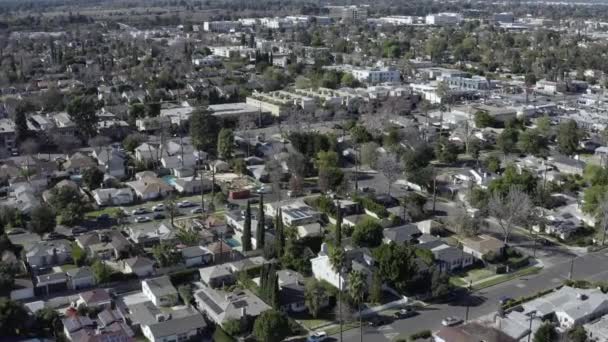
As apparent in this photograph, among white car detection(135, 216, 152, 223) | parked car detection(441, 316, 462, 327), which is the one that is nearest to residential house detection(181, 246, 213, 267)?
white car detection(135, 216, 152, 223)

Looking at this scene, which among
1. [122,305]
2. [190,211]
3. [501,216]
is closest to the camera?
[122,305]

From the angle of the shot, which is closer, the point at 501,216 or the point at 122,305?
the point at 122,305

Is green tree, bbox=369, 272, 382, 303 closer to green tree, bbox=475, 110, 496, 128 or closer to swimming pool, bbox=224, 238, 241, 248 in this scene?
swimming pool, bbox=224, 238, 241, 248

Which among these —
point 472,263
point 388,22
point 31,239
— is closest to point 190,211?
point 31,239

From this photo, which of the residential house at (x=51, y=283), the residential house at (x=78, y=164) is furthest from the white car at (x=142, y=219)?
the residential house at (x=78, y=164)

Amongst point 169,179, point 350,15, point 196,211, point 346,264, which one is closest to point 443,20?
point 350,15

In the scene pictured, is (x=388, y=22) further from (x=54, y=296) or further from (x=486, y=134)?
(x=54, y=296)
